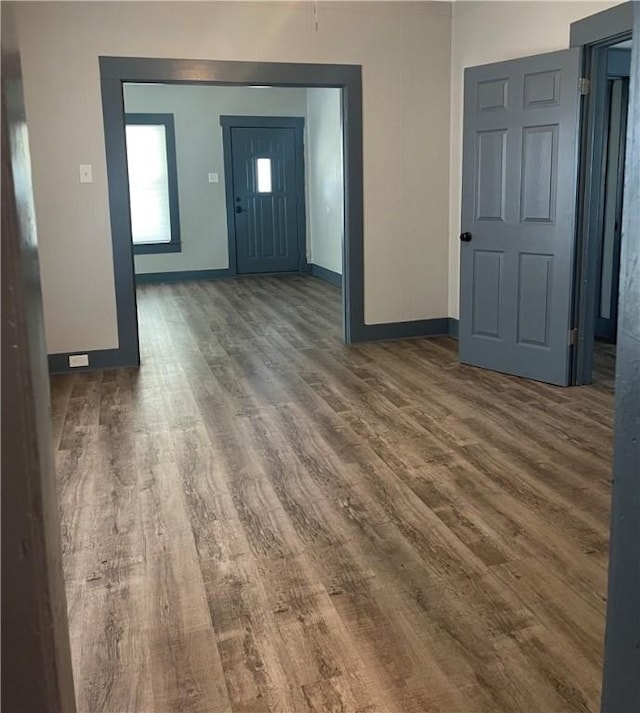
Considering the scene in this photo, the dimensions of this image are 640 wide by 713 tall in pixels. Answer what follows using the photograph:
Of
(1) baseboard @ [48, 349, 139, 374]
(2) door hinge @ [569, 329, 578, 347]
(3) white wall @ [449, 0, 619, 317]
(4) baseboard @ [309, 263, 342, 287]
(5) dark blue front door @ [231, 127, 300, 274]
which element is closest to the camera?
(3) white wall @ [449, 0, 619, 317]

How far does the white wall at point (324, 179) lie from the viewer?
8758mm

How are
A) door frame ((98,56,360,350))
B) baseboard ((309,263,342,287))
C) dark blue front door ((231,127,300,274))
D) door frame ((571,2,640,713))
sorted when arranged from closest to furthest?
door frame ((571,2,640,713)) < door frame ((98,56,360,350)) < baseboard ((309,263,342,287)) < dark blue front door ((231,127,300,274))

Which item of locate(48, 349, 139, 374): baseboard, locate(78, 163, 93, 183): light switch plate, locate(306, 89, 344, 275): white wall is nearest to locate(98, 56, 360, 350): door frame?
locate(48, 349, 139, 374): baseboard

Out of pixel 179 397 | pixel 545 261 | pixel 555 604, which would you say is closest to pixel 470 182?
pixel 545 261

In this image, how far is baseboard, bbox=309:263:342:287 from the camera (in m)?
9.10

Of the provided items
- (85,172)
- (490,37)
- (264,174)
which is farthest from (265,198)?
(490,37)

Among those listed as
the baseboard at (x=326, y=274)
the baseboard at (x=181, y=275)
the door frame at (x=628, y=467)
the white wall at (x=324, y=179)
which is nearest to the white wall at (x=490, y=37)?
the white wall at (x=324, y=179)

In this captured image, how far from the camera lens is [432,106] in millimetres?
5672

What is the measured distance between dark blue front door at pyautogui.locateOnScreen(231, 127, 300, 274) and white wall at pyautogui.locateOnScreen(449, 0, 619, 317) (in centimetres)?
471

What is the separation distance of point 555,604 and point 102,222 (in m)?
4.06

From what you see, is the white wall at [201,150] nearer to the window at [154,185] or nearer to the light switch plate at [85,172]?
the window at [154,185]

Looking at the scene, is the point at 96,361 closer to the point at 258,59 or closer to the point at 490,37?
the point at 258,59

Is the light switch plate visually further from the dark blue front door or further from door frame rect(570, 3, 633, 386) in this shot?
A: the dark blue front door

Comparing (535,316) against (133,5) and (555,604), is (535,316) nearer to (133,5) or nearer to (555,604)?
(555,604)
